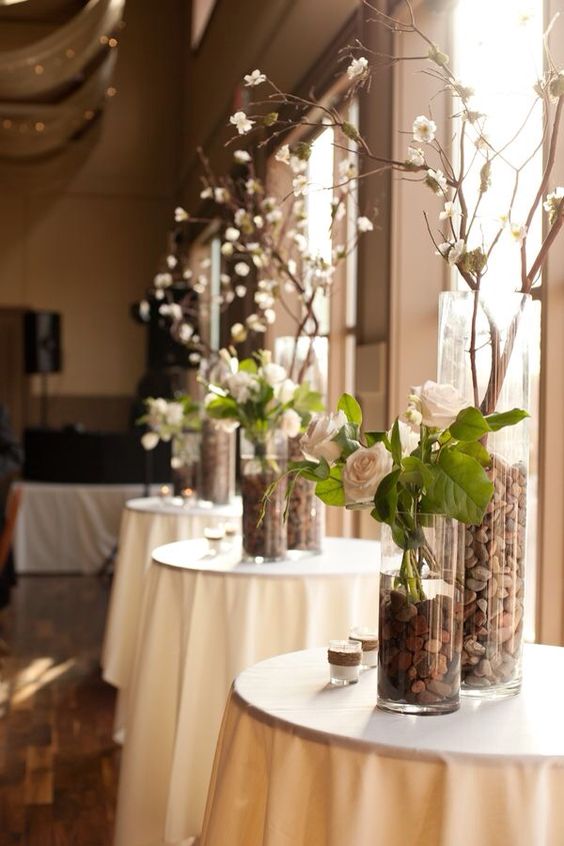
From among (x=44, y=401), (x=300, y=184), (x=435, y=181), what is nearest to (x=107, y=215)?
(x=44, y=401)

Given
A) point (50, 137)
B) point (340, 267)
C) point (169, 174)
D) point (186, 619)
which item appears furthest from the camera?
point (169, 174)

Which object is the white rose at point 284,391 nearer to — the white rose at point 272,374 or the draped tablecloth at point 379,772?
the white rose at point 272,374

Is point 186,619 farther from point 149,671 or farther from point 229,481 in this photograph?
point 229,481

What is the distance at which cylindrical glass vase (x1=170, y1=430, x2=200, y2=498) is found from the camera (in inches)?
214

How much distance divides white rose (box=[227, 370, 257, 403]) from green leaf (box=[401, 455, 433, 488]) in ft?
5.75

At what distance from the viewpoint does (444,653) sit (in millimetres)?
1800

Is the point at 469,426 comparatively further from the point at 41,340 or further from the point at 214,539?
the point at 41,340

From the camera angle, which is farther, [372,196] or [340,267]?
[340,267]

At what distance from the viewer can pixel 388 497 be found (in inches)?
69.5

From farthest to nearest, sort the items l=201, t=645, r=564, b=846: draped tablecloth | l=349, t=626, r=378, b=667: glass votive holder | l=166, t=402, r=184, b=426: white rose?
l=166, t=402, r=184, b=426: white rose → l=349, t=626, r=378, b=667: glass votive holder → l=201, t=645, r=564, b=846: draped tablecloth

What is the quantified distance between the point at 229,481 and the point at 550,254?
7.06 ft

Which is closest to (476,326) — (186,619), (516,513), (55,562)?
(516,513)

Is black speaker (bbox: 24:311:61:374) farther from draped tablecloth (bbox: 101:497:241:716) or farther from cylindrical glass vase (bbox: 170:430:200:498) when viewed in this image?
draped tablecloth (bbox: 101:497:241:716)

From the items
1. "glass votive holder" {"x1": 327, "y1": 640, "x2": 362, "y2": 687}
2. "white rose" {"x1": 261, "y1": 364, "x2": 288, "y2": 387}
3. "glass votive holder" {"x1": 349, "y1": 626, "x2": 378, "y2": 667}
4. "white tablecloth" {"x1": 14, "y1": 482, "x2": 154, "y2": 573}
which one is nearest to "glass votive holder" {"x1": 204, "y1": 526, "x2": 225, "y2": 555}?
"white rose" {"x1": 261, "y1": 364, "x2": 288, "y2": 387}
